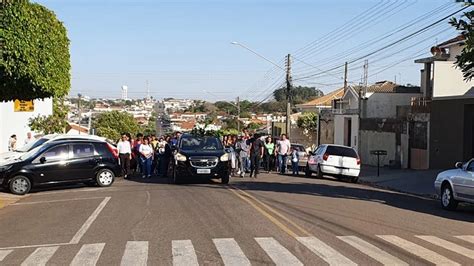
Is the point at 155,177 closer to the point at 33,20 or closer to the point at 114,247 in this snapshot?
the point at 33,20

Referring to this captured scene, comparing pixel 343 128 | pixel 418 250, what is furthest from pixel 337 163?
pixel 343 128

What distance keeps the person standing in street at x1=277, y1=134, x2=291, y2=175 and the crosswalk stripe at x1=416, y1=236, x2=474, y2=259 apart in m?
16.5

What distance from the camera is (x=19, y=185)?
18391 millimetres

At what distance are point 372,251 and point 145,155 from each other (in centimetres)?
1711

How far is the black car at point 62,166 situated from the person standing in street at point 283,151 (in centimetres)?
840

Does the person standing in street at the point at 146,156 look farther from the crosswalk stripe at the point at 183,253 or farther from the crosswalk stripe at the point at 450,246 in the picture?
the crosswalk stripe at the point at 450,246

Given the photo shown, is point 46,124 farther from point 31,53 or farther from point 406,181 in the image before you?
point 31,53

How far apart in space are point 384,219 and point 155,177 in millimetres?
14186

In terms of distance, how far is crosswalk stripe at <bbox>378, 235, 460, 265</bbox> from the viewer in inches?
334

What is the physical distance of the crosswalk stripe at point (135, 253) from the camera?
Answer: 824 centimetres

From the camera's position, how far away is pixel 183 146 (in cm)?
2173

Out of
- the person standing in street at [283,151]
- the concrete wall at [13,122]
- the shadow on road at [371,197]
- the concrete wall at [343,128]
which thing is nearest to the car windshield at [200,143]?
the shadow on road at [371,197]

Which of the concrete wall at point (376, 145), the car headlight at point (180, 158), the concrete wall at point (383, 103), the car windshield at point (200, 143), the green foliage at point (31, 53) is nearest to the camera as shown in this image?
the green foliage at point (31, 53)

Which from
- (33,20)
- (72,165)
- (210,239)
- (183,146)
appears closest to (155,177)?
(183,146)
